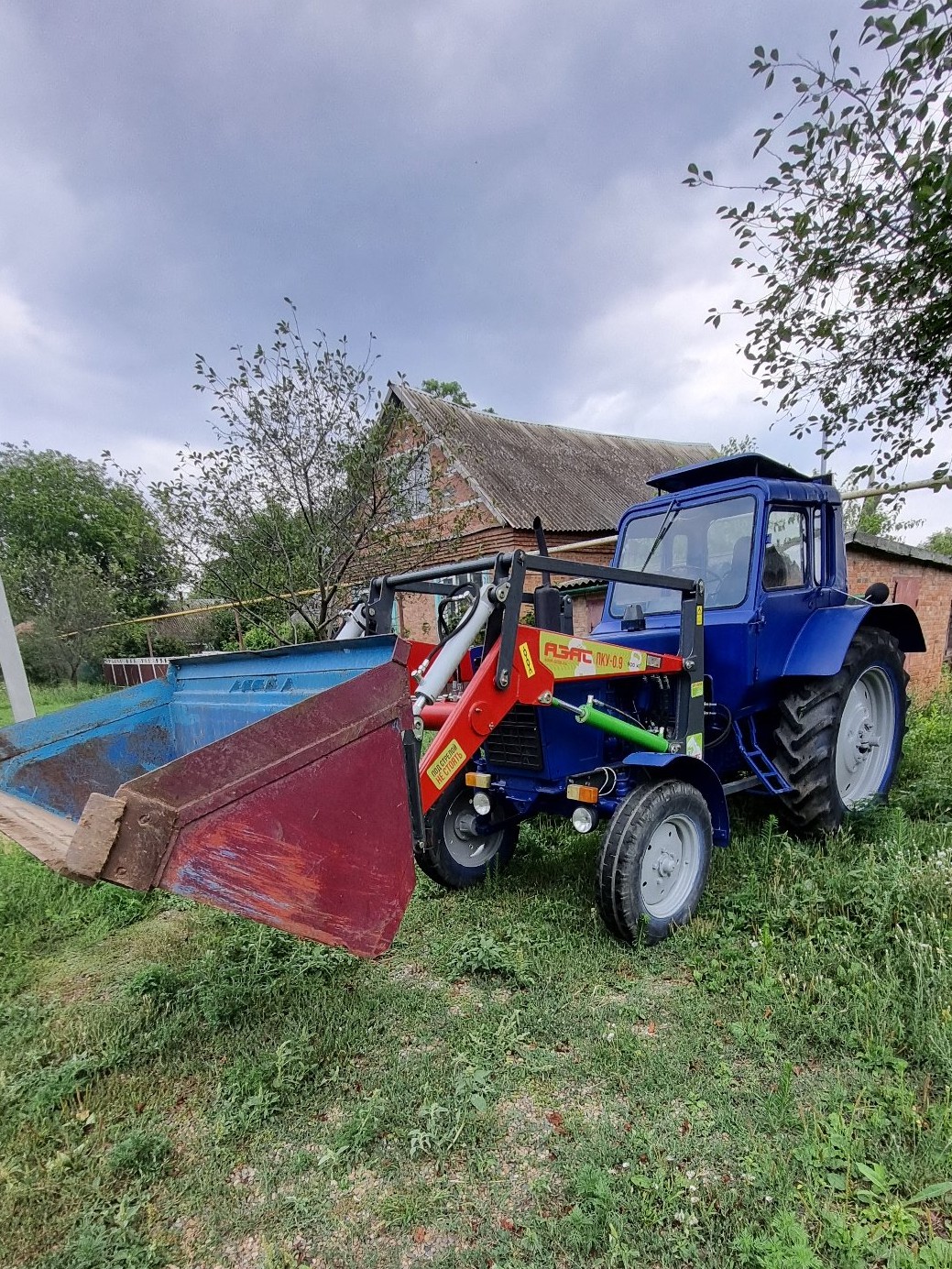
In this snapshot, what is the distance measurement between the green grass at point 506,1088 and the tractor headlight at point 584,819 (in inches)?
20.0

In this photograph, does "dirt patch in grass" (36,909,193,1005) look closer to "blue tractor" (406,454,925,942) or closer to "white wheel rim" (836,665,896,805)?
"blue tractor" (406,454,925,942)

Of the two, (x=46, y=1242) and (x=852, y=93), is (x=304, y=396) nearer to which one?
(x=852, y=93)

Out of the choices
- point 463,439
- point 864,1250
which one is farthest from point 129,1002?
point 463,439

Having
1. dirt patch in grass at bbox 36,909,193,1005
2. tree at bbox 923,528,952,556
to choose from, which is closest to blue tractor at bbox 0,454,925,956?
dirt patch in grass at bbox 36,909,193,1005

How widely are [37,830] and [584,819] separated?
2.30 m

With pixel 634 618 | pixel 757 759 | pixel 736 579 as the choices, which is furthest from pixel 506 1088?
pixel 736 579

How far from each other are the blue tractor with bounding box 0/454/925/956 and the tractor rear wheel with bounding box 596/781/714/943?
→ 0.01 metres

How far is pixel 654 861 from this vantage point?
3160mm

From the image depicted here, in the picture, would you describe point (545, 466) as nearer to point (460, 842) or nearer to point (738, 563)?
point (738, 563)

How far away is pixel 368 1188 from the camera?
6.17 feet

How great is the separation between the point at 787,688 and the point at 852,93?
11.1 ft

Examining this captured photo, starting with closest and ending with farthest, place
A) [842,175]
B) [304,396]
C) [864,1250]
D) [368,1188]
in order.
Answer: [864,1250]
[368,1188]
[842,175]
[304,396]

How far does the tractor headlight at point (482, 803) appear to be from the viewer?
3625mm

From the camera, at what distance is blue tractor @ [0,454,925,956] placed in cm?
184
